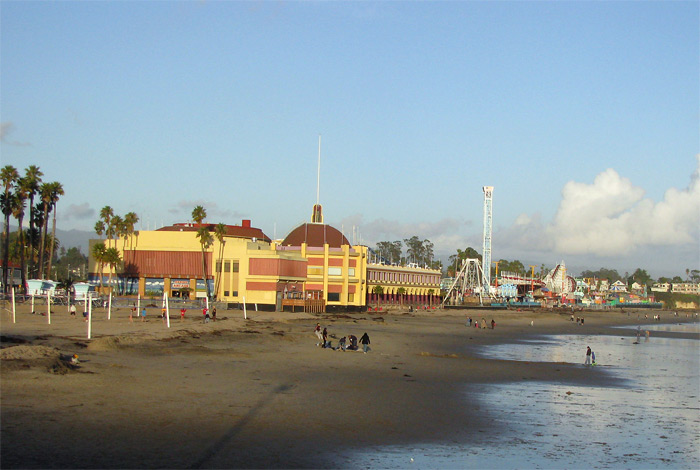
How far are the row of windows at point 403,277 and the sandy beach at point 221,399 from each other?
74657mm

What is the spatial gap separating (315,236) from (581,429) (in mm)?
93941

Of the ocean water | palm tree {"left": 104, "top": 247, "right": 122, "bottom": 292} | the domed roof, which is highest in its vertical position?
the domed roof

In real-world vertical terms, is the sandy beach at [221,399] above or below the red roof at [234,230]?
below

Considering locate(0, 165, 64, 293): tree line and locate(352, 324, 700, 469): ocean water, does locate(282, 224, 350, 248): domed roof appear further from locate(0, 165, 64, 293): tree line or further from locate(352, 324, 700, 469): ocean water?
locate(352, 324, 700, 469): ocean water

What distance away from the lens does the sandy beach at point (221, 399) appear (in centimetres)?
1772

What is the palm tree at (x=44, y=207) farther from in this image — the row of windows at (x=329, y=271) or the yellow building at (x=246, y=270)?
the row of windows at (x=329, y=271)

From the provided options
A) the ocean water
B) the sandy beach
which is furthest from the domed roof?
the ocean water

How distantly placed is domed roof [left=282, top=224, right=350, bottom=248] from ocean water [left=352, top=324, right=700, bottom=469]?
7676 centimetres

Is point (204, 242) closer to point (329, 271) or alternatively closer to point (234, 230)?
point (329, 271)

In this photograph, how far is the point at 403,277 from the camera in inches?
5310

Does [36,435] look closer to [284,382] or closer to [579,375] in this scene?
[284,382]

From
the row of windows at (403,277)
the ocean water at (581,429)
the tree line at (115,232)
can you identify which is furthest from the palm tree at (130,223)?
the ocean water at (581,429)

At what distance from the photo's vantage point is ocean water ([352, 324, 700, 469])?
19.0 m

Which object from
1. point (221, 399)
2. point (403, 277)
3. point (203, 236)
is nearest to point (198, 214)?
point (203, 236)
